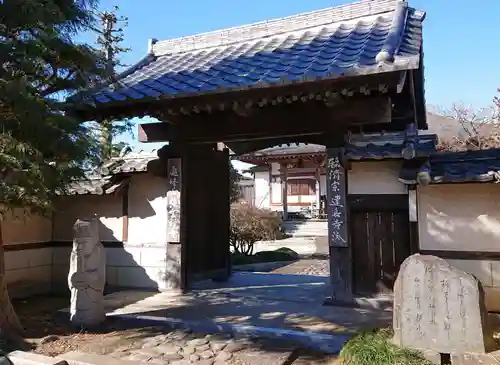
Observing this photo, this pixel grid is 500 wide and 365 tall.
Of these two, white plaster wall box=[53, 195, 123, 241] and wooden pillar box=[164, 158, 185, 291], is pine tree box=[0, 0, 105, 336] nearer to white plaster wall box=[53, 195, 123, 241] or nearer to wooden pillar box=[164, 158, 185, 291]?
wooden pillar box=[164, 158, 185, 291]

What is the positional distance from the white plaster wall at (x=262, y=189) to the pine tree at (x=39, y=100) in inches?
1098

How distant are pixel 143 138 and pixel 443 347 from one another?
265 inches

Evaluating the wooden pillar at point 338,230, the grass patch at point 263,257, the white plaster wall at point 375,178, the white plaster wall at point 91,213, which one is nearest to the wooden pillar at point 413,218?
the white plaster wall at point 375,178

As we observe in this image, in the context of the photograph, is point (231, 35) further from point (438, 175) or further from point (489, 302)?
point (489, 302)

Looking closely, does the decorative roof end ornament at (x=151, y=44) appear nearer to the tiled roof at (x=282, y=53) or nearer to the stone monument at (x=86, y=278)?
the tiled roof at (x=282, y=53)

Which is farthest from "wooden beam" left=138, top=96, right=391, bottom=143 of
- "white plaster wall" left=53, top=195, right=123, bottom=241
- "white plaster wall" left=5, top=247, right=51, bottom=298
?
"white plaster wall" left=5, top=247, right=51, bottom=298

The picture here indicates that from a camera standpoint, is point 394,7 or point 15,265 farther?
point 15,265

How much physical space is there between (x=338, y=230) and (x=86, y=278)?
4376 mm

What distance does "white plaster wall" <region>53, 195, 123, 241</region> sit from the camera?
32.4 feet

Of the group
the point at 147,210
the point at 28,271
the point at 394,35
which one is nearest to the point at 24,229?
the point at 28,271

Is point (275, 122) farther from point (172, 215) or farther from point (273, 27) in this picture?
point (172, 215)

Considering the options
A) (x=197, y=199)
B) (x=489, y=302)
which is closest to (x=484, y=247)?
(x=489, y=302)

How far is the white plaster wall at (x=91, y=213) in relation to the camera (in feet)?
32.4

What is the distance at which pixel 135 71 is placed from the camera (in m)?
9.73
